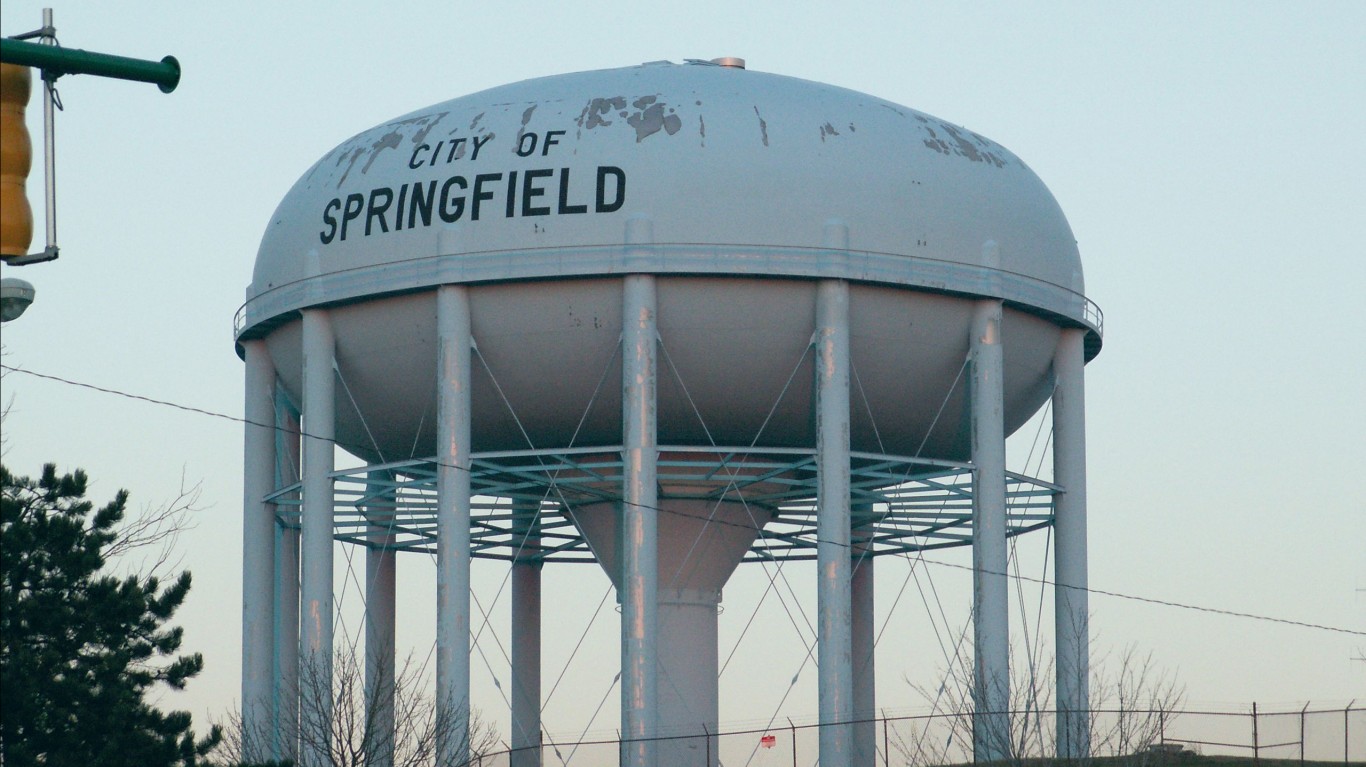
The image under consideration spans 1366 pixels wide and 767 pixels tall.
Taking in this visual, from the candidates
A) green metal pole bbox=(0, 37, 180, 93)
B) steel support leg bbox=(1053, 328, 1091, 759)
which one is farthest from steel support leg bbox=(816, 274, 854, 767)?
green metal pole bbox=(0, 37, 180, 93)

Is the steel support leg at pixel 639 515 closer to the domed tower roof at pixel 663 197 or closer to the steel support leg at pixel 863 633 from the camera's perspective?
the domed tower roof at pixel 663 197

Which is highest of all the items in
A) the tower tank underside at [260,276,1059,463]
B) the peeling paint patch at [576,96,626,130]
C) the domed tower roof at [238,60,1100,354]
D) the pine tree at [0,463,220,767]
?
the peeling paint patch at [576,96,626,130]

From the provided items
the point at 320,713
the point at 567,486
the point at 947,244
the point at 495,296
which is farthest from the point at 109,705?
the point at 947,244

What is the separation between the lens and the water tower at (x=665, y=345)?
2866 cm

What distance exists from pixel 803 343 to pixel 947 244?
2.33 meters

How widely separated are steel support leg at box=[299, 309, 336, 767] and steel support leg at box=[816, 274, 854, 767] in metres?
6.35

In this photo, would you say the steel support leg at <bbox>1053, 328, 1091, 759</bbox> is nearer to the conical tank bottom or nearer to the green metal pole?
the conical tank bottom

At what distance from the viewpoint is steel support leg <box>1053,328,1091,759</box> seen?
31.5 meters

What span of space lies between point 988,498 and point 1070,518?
2683 millimetres

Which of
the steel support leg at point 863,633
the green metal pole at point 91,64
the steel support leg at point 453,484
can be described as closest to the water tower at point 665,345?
the steel support leg at point 453,484

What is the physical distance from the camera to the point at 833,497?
29000 millimetres

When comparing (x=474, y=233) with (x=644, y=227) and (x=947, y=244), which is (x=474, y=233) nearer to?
(x=644, y=227)

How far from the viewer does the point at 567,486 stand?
32000mm

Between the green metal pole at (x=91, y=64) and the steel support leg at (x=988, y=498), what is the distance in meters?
20.2
